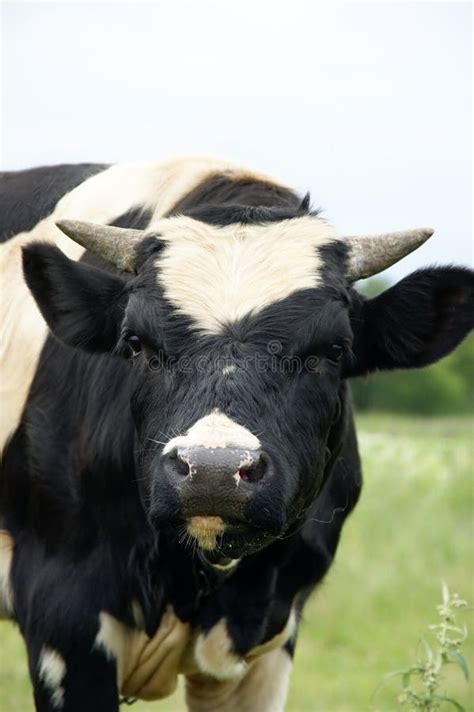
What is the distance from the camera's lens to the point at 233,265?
5.77 m

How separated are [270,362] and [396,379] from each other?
69906 millimetres

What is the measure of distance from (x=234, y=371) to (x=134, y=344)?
0.72 metres

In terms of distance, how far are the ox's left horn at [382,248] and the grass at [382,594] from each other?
2054 millimetres

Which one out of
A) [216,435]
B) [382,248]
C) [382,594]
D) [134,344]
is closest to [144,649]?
[134,344]

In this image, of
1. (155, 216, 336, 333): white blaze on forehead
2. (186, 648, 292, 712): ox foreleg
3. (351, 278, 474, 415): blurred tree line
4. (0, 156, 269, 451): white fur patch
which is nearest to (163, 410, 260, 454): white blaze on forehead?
(155, 216, 336, 333): white blaze on forehead

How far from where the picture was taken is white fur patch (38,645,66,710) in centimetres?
643

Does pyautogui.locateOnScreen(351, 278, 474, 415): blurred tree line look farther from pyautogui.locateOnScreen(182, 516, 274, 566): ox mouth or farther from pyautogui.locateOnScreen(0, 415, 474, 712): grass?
pyautogui.locateOnScreen(182, 516, 274, 566): ox mouth

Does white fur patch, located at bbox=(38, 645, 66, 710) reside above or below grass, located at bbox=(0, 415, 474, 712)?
above

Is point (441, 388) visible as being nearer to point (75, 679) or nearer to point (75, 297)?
point (75, 679)

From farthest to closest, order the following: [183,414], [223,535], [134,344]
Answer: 1. [134,344]
2. [183,414]
3. [223,535]

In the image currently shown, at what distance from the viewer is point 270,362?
5457 mm

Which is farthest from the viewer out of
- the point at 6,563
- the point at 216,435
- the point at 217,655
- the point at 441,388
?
the point at 441,388

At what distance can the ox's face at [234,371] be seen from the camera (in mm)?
5012

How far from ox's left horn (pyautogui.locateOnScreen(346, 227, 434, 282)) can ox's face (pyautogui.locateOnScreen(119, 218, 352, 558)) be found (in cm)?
15
